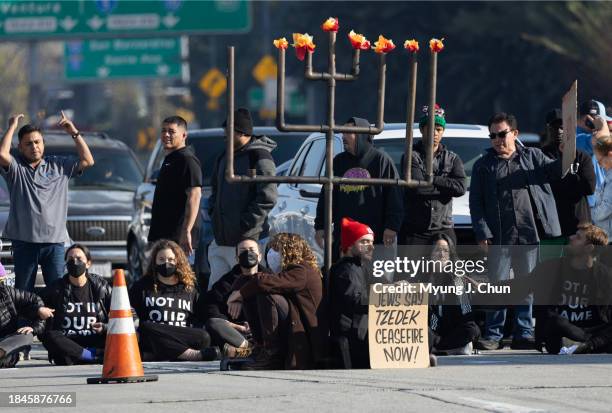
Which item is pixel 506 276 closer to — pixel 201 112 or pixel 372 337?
pixel 372 337

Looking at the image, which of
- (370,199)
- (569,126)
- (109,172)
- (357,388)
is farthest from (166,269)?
(109,172)

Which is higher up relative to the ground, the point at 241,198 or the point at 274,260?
the point at 241,198

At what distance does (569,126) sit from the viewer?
43.8ft

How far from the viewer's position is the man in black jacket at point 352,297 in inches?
467

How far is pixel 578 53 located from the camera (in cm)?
4094

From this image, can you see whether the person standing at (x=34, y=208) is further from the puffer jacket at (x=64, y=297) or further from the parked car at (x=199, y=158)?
the parked car at (x=199, y=158)

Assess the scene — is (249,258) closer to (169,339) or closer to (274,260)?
(169,339)

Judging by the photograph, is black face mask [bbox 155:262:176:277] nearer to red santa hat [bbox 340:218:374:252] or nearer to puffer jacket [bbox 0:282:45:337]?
puffer jacket [bbox 0:282:45:337]

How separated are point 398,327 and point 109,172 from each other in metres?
9.72

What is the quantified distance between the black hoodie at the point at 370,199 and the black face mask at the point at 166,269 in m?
1.18

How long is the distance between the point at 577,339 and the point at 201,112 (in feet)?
219

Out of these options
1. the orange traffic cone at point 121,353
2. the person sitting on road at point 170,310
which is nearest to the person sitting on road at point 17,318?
the person sitting on road at point 170,310

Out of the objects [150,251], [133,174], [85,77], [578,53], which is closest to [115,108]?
[85,77]

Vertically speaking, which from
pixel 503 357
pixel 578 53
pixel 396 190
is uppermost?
pixel 578 53
